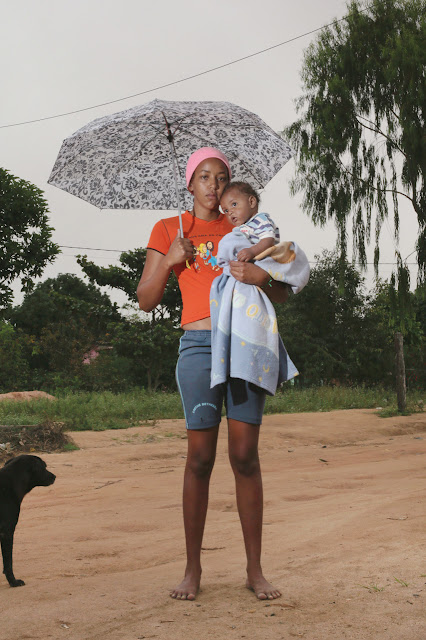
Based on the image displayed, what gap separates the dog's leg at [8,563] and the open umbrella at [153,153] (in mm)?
1973

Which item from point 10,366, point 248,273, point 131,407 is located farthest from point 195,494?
point 10,366

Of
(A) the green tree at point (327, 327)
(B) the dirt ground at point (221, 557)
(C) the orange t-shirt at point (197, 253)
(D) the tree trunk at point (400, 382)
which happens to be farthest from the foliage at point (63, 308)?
(C) the orange t-shirt at point (197, 253)

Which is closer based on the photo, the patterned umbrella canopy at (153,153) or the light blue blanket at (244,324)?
the light blue blanket at (244,324)

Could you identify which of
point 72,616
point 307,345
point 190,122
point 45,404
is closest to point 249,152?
point 190,122

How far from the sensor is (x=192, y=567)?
10.1 feet

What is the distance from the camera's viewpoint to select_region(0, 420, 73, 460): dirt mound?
30.9 feet

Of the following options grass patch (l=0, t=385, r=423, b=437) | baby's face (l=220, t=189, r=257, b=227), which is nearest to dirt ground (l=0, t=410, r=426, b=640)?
baby's face (l=220, t=189, r=257, b=227)

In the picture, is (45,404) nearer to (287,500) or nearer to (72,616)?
(287,500)

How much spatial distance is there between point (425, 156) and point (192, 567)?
1596 centimetres

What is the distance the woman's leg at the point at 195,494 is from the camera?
304 cm

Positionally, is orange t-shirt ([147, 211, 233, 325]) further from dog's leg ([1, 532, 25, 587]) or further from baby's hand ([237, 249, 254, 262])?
dog's leg ([1, 532, 25, 587])

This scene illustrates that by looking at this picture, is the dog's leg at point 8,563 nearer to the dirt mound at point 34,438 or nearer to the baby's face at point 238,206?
the baby's face at point 238,206

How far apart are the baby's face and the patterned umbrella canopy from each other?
739mm

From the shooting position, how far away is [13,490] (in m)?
3.82
